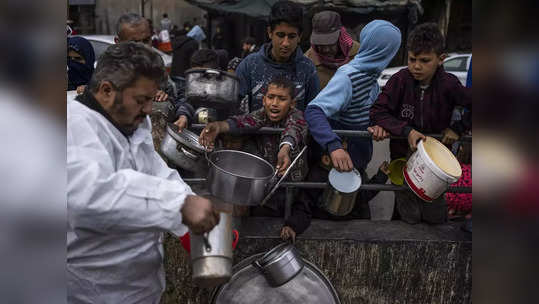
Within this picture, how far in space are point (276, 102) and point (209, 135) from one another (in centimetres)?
41

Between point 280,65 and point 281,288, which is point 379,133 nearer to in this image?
point 280,65

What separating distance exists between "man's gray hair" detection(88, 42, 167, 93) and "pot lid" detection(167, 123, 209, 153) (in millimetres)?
935

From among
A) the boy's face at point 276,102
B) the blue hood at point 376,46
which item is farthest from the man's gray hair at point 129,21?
the blue hood at point 376,46

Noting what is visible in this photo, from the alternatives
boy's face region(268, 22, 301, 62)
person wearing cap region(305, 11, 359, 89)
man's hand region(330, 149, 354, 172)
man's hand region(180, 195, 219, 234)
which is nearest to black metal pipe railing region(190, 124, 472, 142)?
man's hand region(330, 149, 354, 172)

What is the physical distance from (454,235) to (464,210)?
28cm

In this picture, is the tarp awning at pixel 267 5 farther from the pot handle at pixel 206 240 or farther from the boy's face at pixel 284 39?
the pot handle at pixel 206 240

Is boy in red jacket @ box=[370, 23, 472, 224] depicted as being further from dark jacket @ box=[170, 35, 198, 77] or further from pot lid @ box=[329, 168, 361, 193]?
dark jacket @ box=[170, 35, 198, 77]

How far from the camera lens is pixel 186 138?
2674 millimetres

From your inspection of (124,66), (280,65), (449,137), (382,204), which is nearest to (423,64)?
(449,137)

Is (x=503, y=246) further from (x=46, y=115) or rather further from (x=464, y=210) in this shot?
(x=464, y=210)

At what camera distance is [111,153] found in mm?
1674

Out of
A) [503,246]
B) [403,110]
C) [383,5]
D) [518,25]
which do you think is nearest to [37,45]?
[518,25]

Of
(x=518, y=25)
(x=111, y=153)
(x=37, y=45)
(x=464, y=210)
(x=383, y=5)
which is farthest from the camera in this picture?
(x=383, y=5)

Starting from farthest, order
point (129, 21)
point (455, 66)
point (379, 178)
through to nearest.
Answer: point (455, 66) < point (129, 21) < point (379, 178)
